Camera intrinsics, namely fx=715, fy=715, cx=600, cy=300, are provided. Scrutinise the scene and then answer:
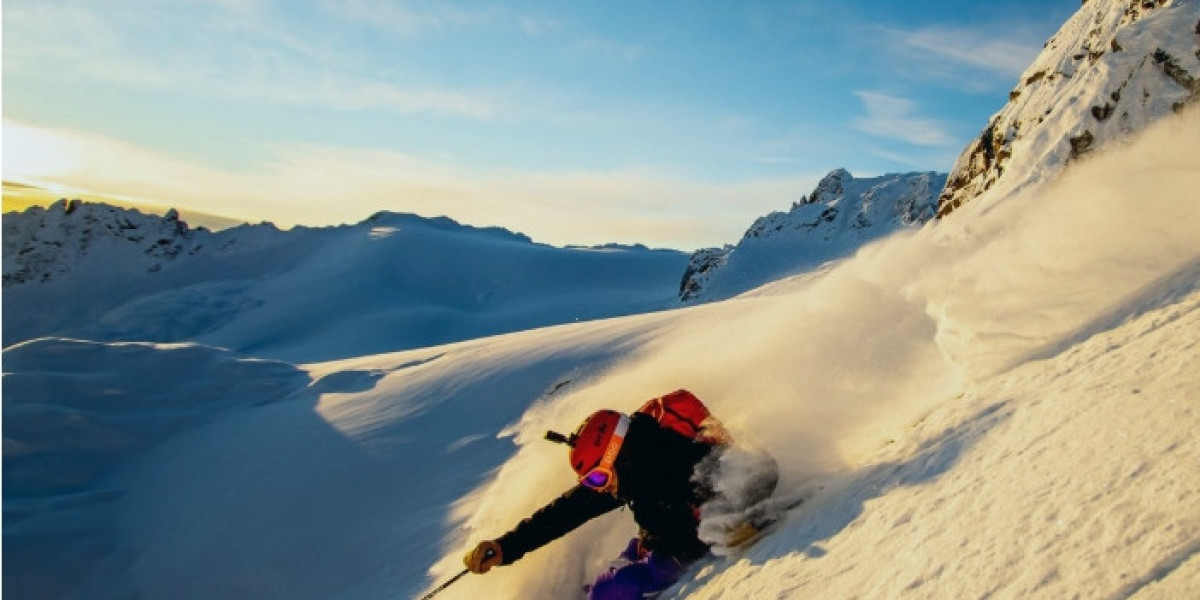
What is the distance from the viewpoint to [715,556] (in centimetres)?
385

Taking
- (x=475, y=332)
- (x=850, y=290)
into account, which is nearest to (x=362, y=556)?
(x=850, y=290)

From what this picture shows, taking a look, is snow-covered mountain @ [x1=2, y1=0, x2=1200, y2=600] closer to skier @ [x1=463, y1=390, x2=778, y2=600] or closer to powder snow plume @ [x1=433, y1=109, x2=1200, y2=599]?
powder snow plume @ [x1=433, y1=109, x2=1200, y2=599]

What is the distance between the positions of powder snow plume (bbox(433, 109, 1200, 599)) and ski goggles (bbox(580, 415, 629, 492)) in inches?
30.3

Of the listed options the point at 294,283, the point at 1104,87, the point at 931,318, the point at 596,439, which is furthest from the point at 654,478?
the point at 294,283

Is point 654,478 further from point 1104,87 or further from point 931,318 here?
point 1104,87

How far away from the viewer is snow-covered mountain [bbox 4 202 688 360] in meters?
52.2

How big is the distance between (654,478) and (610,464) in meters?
0.26

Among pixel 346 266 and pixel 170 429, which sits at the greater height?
pixel 346 266

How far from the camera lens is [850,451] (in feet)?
12.5

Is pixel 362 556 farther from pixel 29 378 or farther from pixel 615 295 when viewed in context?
pixel 615 295

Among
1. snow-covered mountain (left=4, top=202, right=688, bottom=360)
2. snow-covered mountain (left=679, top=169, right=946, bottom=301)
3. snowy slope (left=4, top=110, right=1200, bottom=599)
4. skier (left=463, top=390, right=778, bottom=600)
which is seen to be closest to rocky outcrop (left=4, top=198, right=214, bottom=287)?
snow-covered mountain (left=4, top=202, right=688, bottom=360)

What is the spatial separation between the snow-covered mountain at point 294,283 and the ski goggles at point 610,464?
4155 centimetres

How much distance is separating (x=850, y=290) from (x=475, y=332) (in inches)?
1803

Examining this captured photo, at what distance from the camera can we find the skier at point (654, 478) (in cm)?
388
